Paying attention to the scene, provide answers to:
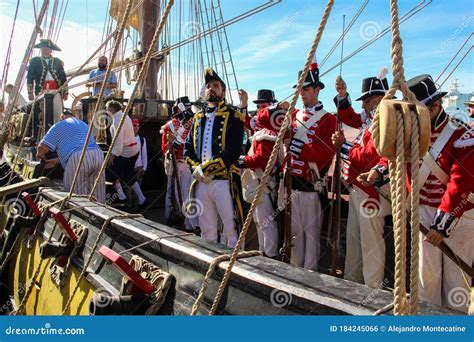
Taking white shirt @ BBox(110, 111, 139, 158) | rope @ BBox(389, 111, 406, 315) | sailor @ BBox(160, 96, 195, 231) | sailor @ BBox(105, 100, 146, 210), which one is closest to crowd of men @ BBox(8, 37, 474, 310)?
Result: white shirt @ BBox(110, 111, 139, 158)

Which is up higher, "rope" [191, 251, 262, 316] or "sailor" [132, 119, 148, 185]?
"sailor" [132, 119, 148, 185]

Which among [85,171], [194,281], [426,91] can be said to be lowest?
[194,281]

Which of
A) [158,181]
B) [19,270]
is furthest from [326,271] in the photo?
[158,181]

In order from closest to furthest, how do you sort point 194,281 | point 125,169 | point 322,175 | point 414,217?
1. point 414,217
2. point 194,281
3. point 322,175
4. point 125,169

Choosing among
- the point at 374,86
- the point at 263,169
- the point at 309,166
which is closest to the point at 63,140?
the point at 263,169

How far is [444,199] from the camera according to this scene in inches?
86.4

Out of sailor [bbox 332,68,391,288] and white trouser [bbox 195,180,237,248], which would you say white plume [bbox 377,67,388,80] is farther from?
white trouser [bbox 195,180,237,248]

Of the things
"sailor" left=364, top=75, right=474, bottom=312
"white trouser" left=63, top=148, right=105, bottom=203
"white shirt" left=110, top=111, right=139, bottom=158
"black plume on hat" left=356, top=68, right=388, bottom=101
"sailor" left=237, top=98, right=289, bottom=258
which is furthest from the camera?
"white shirt" left=110, top=111, right=139, bottom=158

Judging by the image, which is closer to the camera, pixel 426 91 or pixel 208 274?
pixel 208 274

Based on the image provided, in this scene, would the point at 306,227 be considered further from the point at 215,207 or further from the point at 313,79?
the point at 313,79

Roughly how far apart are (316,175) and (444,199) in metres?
1.26

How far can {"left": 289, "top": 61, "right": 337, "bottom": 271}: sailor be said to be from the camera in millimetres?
3352

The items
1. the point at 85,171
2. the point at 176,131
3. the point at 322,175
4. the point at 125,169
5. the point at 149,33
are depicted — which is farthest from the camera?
the point at 149,33

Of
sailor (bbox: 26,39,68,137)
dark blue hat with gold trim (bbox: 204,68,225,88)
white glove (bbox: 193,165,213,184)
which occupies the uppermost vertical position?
sailor (bbox: 26,39,68,137)
